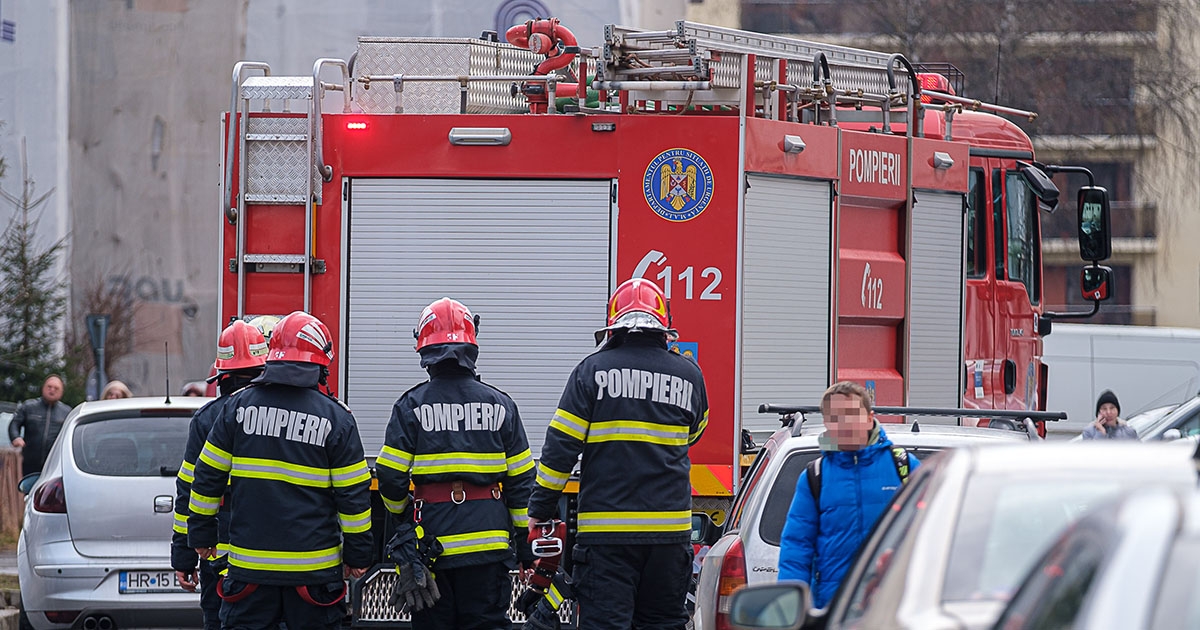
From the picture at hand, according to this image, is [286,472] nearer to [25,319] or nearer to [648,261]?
A: [648,261]

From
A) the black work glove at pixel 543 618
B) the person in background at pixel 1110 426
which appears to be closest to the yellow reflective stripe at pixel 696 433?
the black work glove at pixel 543 618

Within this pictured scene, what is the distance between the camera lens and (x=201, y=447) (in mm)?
6992

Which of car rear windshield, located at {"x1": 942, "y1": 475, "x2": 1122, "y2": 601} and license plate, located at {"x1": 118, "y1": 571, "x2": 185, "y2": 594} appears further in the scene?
license plate, located at {"x1": 118, "y1": 571, "x2": 185, "y2": 594}

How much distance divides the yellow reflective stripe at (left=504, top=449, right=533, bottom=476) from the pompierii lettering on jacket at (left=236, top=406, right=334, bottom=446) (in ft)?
2.64

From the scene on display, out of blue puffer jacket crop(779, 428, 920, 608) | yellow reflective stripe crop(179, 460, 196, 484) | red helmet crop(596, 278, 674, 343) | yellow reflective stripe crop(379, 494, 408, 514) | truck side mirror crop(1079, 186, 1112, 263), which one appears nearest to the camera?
blue puffer jacket crop(779, 428, 920, 608)

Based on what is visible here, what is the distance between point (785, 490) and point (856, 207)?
11.5 feet

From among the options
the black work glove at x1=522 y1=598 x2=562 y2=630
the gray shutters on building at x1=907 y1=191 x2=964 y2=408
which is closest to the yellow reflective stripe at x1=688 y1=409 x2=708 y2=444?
the black work glove at x1=522 y1=598 x2=562 y2=630

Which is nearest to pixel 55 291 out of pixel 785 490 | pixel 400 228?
pixel 400 228

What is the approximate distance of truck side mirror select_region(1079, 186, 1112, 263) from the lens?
11258mm

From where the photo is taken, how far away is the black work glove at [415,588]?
655 cm

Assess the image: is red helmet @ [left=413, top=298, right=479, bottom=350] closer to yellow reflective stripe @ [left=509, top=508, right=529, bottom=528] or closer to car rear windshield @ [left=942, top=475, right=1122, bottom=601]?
yellow reflective stripe @ [left=509, top=508, right=529, bottom=528]

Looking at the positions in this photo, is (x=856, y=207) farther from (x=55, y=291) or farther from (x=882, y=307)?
(x=55, y=291)

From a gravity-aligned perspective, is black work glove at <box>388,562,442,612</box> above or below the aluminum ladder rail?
below

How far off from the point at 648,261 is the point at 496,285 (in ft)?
2.55
